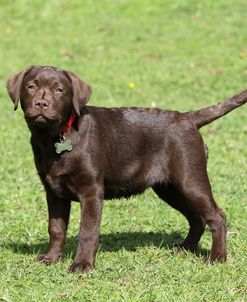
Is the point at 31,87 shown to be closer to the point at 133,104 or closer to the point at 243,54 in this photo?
the point at 133,104

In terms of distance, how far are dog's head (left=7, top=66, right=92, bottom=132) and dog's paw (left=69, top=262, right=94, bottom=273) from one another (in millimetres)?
1050

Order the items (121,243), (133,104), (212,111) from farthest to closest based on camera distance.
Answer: (133,104), (121,243), (212,111)

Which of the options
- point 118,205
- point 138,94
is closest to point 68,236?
point 118,205

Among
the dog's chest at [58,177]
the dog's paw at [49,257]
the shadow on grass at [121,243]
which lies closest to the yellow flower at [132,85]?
the shadow on grass at [121,243]

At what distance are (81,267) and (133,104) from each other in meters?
7.79

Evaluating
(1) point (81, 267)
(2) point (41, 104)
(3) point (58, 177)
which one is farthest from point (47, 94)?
(1) point (81, 267)

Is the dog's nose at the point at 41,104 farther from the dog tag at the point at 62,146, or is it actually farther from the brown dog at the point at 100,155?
the dog tag at the point at 62,146

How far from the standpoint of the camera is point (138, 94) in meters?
13.9

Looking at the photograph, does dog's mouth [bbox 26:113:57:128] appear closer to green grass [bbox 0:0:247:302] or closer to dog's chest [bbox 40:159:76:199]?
dog's chest [bbox 40:159:76:199]

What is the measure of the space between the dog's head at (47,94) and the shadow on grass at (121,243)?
128 cm

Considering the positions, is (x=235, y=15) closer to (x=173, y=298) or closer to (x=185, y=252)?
(x=185, y=252)

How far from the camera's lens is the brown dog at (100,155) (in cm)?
570

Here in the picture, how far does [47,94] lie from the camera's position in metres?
5.63

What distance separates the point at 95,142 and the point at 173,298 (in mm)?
1509
